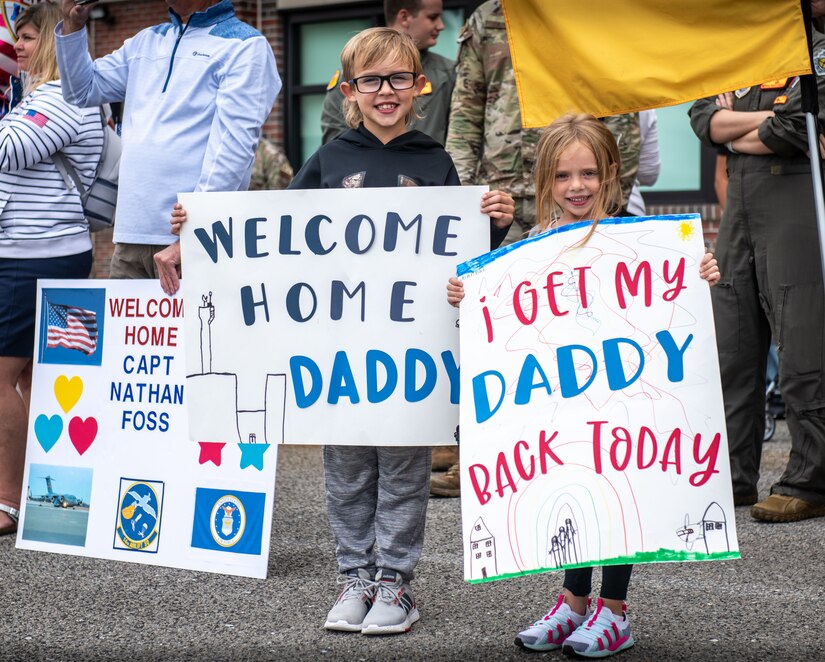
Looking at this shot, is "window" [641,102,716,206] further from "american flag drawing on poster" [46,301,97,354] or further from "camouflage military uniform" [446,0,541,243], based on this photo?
"american flag drawing on poster" [46,301,97,354]

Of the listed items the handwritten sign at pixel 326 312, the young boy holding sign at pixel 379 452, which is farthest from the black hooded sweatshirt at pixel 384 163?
the handwritten sign at pixel 326 312

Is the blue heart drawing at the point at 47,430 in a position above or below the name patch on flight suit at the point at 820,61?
below

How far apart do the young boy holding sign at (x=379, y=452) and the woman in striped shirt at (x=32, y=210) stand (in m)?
1.40

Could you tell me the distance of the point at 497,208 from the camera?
3.47 metres

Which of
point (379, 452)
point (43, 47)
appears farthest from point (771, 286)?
point (43, 47)

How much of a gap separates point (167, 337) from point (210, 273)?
725mm

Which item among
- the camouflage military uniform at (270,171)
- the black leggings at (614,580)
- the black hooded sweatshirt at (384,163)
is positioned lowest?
the black leggings at (614,580)

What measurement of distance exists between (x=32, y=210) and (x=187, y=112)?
99cm

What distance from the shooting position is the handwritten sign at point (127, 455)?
4121 millimetres

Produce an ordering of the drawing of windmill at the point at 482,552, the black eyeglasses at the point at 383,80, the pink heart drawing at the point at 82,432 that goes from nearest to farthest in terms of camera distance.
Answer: the drawing of windmill at the point at 482,552 → the black eyeglasses at the point at 383,80 → the pink heart drawing at the point at 82,432

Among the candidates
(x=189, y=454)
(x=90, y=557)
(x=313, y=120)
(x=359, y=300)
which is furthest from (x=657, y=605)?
(x=313, y=120)

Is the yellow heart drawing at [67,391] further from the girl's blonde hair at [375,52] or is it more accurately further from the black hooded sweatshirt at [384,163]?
the girl's blonde hair at [375,52]

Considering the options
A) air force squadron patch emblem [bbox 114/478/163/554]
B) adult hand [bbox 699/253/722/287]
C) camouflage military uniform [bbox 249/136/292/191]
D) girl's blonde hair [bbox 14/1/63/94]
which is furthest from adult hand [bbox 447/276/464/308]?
camouflage military uniform [bbox 249/136/292/191]

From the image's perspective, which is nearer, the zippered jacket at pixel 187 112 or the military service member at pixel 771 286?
the zippered jacket at pixel 187 112
